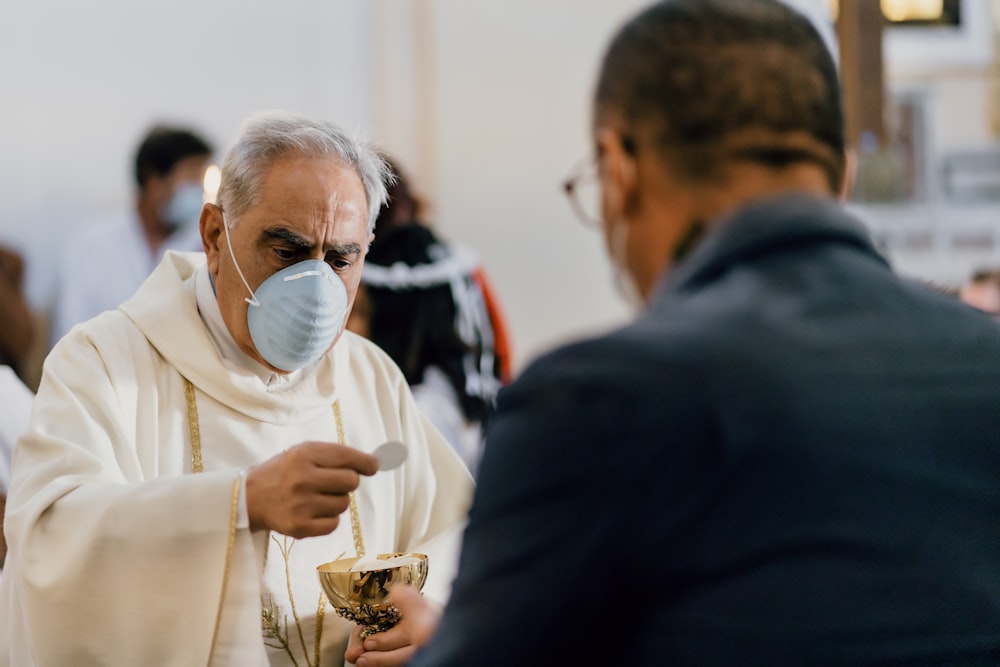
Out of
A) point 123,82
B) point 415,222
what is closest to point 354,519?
point 415,222

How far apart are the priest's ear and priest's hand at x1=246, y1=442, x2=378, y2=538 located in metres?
0.59

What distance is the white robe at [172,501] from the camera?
2219 millimetres

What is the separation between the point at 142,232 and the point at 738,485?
5089 millimetres

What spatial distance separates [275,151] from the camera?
245 cm

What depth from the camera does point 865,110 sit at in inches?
184

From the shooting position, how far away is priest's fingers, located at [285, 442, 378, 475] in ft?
6.62

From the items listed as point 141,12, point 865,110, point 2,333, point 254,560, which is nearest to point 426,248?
point 865,110

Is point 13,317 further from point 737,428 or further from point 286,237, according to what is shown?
point 737,428

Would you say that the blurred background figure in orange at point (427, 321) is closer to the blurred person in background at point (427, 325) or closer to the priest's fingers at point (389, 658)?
the blurred person in background at point (427, 325)

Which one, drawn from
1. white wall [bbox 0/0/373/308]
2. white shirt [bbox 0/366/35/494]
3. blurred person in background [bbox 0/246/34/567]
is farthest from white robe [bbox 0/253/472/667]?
white wall [bbox 0/0/373/308]

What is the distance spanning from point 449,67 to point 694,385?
6437 millimetres

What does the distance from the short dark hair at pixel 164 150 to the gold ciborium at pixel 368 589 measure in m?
3.97

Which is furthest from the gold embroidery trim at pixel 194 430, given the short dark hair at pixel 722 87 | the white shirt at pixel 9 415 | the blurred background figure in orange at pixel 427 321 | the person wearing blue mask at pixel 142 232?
the person wearing blue mask at pixel 142 232

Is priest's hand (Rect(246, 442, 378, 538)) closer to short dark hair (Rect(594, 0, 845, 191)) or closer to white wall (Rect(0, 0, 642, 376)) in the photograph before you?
short dark hair (Rect(594, 0, 845, 191))
